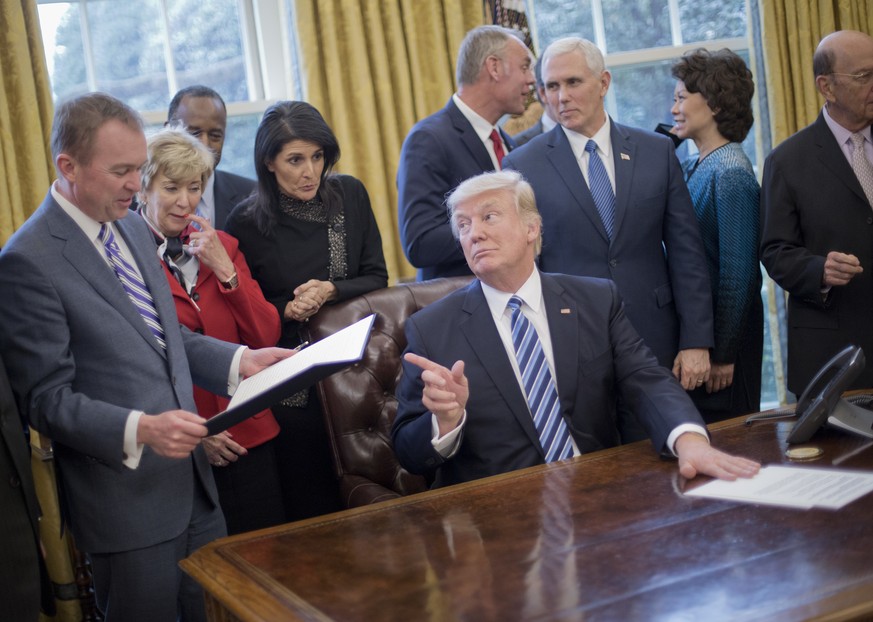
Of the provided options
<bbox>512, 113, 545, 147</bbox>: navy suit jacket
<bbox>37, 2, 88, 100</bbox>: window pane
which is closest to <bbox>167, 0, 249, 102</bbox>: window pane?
<bbox>37, 2, 88, 100</bbox>: window pane

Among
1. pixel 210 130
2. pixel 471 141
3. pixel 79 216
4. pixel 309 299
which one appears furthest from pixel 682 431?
pixel 210 130

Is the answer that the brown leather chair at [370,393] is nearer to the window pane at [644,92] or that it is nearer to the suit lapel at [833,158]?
the suit lapel at [833,158]

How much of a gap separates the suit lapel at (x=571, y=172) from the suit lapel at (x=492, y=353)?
0.76 metres

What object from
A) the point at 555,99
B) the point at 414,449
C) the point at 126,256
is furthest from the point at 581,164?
the point at 126,256

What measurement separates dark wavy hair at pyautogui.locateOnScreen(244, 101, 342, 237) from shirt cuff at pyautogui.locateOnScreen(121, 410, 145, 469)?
3.62 ft

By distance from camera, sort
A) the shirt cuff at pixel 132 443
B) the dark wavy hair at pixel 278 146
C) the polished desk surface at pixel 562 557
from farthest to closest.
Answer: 1. the dark wavy hair at pixel 278 146
2. the shirt cuff at pixel 132 443
3. the polished desk surface at pixel 562 557

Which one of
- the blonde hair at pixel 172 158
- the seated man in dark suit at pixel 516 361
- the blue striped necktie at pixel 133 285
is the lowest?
the seated man in dark suit at pixel 516 361

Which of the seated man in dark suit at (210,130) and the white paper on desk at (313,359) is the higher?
the seated man in dark suit at (210,130)

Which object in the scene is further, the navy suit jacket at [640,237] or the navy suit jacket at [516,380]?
the navy suit jacket at [640,237]

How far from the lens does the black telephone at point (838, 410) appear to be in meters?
2.23

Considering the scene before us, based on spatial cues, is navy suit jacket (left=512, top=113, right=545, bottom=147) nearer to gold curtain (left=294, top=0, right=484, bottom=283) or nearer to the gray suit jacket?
gold curtain (left=294, top=0, right=484, bottom=283)

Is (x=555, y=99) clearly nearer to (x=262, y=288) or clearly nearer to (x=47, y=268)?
(x=262, y=288)

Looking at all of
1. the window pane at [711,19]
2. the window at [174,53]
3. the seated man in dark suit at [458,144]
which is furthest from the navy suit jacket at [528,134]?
the window pane at [711,19]

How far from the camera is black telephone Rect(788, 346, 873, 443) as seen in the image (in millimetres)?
2234
